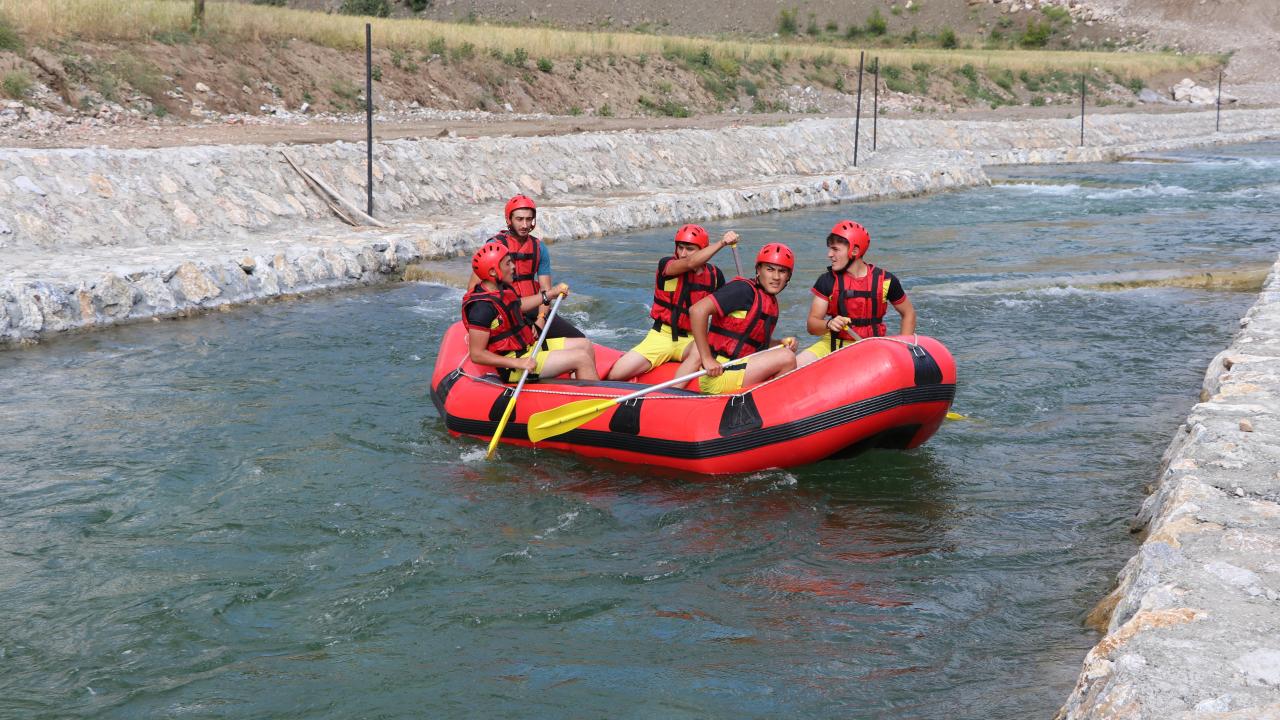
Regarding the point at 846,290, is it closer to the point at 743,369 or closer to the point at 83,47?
the point at 743,369

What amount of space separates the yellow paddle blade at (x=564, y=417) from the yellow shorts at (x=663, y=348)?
679mm

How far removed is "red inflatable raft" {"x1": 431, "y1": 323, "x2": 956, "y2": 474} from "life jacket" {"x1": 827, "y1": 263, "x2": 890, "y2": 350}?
15.9 inches

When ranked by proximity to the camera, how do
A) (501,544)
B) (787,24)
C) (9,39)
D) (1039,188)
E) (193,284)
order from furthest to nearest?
(787,24), (1039,188), (9,39), (193,284), (501,544)

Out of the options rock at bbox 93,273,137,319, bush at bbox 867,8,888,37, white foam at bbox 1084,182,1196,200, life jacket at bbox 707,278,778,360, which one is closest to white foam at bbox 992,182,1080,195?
white foam at bbox 1084,182,1196,200

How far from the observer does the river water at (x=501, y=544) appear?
4762 mm

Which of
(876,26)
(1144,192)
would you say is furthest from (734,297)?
(876,26)

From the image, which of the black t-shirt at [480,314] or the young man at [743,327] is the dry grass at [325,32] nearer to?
the black t-shirt at [480,314]

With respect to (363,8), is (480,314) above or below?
below

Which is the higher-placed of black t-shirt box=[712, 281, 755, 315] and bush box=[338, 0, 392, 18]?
bush box=[338, 0, 392, 18]

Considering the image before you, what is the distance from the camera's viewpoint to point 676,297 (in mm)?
8047

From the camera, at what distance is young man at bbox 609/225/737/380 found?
7785 millimetres

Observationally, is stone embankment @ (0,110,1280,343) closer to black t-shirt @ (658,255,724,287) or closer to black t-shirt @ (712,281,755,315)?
black t-shirt @ (658,255,724,287)

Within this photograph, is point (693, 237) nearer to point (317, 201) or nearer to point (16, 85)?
point (317, 201)

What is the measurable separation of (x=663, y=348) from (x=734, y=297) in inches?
Result: 36.1
